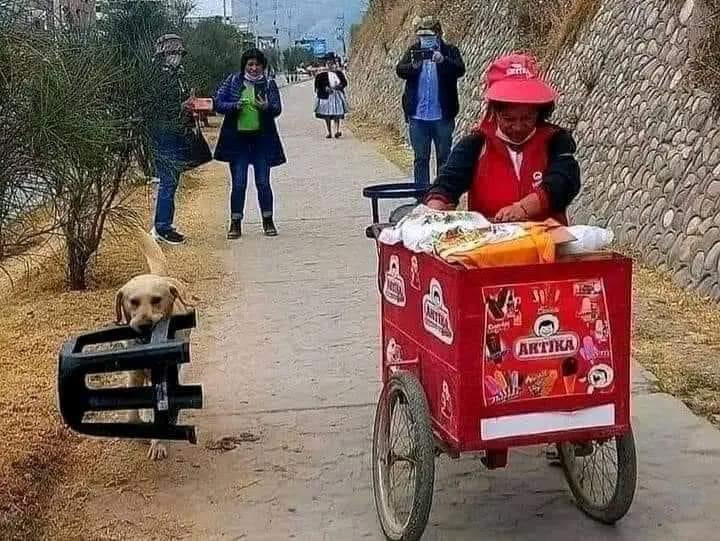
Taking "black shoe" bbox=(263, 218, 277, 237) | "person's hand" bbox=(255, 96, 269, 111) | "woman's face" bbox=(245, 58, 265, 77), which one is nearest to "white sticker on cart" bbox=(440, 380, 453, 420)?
"person's hand" bbox=(255, 96, 269, 111)

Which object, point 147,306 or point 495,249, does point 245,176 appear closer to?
point 147,306

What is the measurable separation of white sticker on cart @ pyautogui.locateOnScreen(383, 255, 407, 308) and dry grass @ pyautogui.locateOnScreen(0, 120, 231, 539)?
1268 millimetres

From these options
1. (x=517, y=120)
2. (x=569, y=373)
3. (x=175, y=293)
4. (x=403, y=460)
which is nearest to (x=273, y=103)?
(x=175, y=293)

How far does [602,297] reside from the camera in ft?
12.6

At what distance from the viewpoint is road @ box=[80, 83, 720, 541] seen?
4484mm

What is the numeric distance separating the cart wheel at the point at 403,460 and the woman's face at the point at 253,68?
275 inches

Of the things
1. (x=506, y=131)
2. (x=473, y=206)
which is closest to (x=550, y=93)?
(x=506, y=131)

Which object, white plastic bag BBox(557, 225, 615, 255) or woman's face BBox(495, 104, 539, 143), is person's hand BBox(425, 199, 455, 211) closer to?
woman's face BBox(495, 104, 539, 143)

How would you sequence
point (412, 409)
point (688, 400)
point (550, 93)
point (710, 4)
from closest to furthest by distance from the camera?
1. point (412, 409)
2. point (550, 93)
3. point (688, 400)
4. point (710, 4)

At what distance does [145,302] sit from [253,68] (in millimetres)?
Answer: 5902

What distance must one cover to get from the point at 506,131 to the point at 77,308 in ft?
15.5

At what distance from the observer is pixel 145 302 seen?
538cm

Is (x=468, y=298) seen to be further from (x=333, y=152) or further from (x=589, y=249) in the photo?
(x=333, y=152)

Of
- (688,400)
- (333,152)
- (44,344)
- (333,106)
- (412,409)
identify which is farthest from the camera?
(333,106)
